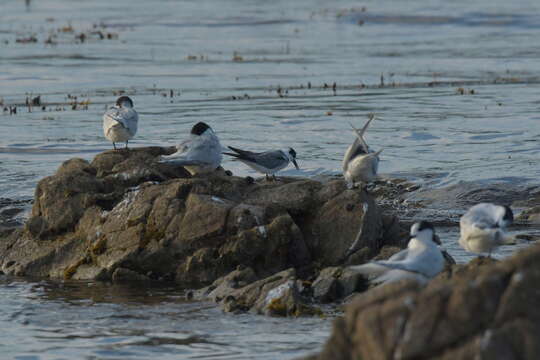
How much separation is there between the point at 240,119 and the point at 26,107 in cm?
512

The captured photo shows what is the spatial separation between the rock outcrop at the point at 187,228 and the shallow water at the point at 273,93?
2.66 feet

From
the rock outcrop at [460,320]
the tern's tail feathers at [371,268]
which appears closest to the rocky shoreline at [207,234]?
the tern's tail feathers at [371,268]

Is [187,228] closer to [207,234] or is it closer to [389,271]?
[207,234]

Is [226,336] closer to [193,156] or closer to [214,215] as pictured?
[214,215]

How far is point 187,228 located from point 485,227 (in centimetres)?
318

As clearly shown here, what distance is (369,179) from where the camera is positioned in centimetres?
1134

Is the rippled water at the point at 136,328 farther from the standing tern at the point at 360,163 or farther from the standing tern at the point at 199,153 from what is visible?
the standing tern at the point at 360,163

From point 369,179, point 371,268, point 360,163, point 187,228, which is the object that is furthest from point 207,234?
point 371,268

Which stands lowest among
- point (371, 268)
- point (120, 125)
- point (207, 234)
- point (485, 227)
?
point (207, 234)

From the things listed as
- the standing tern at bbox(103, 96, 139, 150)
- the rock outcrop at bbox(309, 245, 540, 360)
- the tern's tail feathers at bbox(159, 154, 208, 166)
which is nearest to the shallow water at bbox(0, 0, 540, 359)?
the tern's tail feathers at bbox(159, 154, 208, 166)

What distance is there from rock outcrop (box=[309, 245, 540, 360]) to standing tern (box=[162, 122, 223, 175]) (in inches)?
248

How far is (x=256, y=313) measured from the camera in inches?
356

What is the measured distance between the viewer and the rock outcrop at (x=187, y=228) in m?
10.6

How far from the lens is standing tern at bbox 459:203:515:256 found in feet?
28.6
